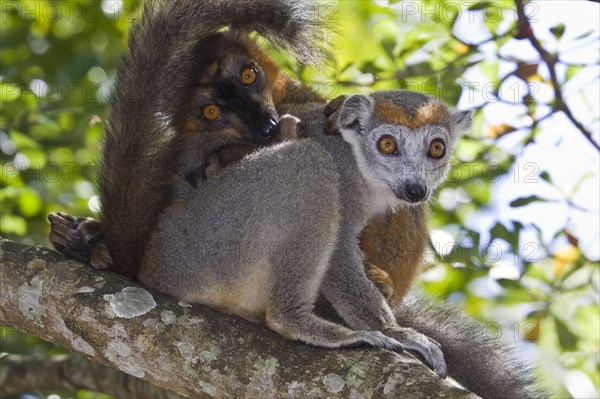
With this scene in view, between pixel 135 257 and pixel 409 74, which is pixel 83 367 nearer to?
pixel 135 257

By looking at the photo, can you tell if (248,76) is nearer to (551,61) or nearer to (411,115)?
(411,115)

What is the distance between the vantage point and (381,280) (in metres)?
5.12

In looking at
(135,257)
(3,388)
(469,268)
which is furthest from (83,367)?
(469,268)

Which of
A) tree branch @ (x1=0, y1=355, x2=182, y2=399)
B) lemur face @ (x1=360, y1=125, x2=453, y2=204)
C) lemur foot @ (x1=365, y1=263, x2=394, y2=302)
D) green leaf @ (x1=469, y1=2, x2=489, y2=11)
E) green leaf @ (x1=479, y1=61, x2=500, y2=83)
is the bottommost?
tree branch @ (x1=0, y1=355, x2=182, y2=399)

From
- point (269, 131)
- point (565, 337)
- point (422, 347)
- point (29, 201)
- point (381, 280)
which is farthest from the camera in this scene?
point (29, 201)

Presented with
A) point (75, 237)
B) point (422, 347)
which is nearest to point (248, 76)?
point (75, 237)

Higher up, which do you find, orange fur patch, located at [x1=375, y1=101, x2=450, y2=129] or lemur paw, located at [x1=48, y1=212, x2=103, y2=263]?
orange fur patch, located at [x1=375, y1=101, x2=450, y2=129]

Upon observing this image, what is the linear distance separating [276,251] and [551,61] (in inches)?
109

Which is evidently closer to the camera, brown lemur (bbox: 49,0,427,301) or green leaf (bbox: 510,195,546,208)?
brown lemur (bbox: 49,0,427,301)

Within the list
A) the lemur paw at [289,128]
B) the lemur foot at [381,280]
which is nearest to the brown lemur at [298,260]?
the lemur foot at [381,280]

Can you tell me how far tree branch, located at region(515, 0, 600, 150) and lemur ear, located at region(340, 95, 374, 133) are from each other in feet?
4.14

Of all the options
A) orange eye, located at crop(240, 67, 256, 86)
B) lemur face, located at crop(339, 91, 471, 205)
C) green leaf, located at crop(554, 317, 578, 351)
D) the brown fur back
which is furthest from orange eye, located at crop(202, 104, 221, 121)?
green leaf, located at crop(554, 317, 578, 351)

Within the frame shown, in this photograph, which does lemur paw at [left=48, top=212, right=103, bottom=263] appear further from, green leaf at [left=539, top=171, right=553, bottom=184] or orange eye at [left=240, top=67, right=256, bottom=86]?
green leaf at [left=539, top=171, right=553, bottom=184]

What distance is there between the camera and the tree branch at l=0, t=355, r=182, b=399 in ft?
19.2
